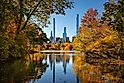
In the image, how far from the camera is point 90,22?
82.8 m

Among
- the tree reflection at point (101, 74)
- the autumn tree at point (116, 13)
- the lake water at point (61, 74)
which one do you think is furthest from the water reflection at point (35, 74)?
the autumn tree at point (116, 13)

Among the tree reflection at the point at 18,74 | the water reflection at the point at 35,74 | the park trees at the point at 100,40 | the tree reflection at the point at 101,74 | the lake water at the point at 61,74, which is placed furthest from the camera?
the park trees at the point at 100,40

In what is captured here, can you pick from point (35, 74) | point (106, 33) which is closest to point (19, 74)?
point (35, 74)

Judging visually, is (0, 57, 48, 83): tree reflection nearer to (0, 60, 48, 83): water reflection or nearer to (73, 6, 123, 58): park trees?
(0, 60, 48, 83): water reflection

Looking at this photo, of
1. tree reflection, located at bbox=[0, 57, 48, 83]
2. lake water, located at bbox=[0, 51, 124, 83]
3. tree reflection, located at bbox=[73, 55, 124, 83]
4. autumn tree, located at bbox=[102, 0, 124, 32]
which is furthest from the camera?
autumn tree, located at bbox=[102, 0, 124, 32]

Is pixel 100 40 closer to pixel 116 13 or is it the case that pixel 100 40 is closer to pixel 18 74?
pixel 116 13

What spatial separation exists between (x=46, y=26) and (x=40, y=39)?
9.36m

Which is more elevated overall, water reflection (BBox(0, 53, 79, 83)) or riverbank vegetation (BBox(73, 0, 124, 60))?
riverbank vegetation (BBox(73, 0, 124, 60))

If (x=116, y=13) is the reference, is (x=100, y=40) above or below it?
below

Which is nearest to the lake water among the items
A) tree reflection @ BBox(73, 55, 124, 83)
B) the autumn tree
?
tree reflection @ BBox(73, 55, 124, 83)

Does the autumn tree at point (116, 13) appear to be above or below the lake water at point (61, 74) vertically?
above

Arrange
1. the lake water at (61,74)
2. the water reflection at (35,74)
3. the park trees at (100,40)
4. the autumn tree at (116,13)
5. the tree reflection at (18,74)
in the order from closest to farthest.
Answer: the tree reflection at (18,74) → the lake water at (61,74) → the water reflection at (35,74) → the autumn tree at (116,13) → the park trees at (100,40)

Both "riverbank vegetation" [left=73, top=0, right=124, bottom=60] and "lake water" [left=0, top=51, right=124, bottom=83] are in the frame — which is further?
"riverbank vegetation" [left=73, top=0, right=124, bottom=60]

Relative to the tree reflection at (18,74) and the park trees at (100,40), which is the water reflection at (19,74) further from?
the park trees at (100,40)
